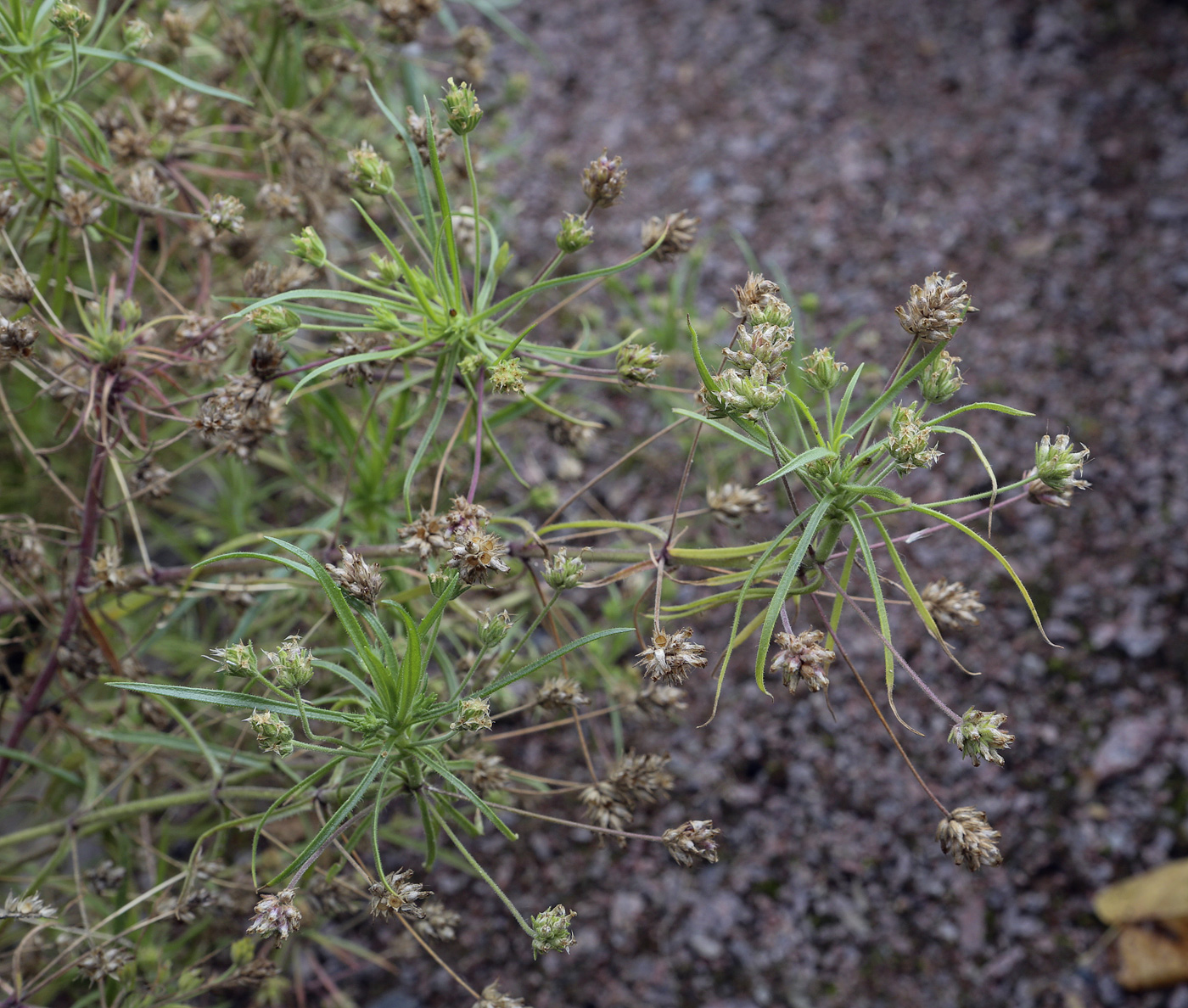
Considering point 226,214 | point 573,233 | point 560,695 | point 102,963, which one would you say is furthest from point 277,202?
point 102,963

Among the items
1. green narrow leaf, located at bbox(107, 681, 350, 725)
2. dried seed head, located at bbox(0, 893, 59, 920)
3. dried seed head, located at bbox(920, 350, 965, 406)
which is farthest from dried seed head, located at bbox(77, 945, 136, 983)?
dried seed head, located at bbox(920, 350, 965, 406)

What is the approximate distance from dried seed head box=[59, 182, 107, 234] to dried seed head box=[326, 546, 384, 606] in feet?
2.42

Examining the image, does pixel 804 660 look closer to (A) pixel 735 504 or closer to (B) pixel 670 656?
(B) pixel 670 656

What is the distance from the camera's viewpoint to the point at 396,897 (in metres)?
0.96

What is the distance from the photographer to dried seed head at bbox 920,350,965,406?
98 centimetres

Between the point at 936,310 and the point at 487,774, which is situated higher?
the point at 936,310

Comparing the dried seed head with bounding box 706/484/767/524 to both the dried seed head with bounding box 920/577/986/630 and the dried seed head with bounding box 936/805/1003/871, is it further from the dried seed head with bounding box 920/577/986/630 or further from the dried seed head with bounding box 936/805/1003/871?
the dried seed head with bounding box 936/805/1003/871

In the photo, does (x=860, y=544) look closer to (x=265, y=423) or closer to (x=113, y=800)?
(x=265, y=423)

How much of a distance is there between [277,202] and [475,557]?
2.50 feet

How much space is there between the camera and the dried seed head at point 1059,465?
37.4 inches

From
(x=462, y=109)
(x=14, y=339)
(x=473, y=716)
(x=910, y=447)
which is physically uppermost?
(x=462, y=109)

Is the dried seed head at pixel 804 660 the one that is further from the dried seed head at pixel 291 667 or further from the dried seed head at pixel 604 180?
the dried seed head at pixel 604 180

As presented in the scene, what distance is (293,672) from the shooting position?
949 mm

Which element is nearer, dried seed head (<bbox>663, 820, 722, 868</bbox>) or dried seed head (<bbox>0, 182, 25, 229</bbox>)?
dried seed head (<bbox>663, 820, 722, 868</bbox>)
